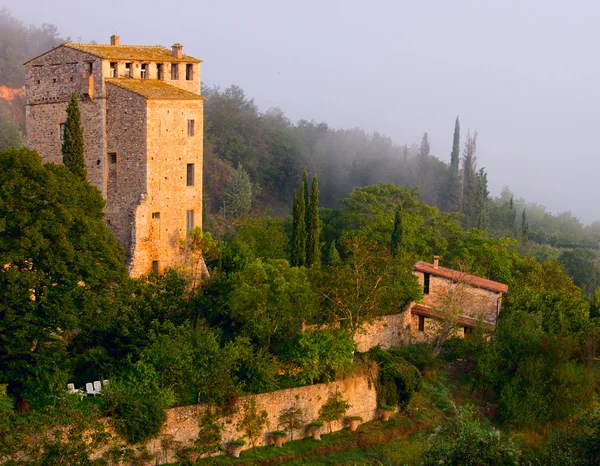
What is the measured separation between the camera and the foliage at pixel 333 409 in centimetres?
2823

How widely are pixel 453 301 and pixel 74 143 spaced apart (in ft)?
48.7

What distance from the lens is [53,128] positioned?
3180 cm

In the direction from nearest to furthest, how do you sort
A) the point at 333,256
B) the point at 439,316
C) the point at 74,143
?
1. the point at 74,143
2. the point at 439,316
3. the point at 333,256

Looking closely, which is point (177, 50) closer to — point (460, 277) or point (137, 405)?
point (460, 277)

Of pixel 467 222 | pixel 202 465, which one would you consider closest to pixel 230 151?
pixel 467 222

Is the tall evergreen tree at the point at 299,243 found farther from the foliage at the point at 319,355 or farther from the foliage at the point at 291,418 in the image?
the foliage at the point at 291,418

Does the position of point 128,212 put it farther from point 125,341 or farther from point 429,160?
point 429,160

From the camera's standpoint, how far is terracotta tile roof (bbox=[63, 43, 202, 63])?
31078 mm

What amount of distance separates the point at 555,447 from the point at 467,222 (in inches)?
1851

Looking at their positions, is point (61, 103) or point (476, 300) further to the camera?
point (476, 300)

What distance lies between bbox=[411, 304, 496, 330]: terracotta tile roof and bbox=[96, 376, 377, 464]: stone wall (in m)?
5.53

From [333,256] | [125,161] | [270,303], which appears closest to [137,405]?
[270,303]

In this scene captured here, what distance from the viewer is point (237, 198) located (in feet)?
211

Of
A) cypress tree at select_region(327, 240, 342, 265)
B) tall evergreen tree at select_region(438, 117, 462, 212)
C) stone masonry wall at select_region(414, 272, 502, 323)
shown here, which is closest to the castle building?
cypress tree at select_region(327, 240, 342, 265)
